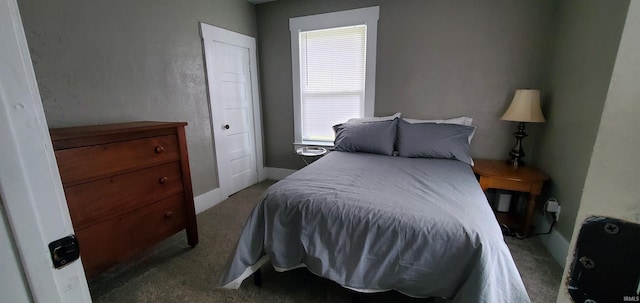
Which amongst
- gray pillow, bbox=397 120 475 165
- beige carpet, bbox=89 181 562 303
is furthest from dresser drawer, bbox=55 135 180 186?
gray pillow, bbox=397 120 475 165

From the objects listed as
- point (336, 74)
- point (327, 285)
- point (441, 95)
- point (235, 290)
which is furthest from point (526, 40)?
point (235, 290)

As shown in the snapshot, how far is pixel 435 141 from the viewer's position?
2393 millimetres

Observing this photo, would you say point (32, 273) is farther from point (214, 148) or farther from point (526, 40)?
point (526, 40)

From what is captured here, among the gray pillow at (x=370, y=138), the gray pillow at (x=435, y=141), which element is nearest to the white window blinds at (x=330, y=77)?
the gray pillow at (x=370, y=138)

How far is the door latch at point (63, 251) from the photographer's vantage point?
0.49 meters

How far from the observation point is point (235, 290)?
1.63 metres

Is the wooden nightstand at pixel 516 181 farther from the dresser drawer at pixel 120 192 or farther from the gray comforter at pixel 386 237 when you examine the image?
the dresser drawer at pixel 120 192

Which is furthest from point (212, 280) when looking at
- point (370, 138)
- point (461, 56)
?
point (461, 56)

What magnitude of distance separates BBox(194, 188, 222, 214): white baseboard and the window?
1248 millimetres

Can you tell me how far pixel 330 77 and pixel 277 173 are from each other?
5.13 ft

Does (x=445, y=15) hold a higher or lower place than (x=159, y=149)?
higher

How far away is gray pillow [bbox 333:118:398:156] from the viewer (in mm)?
2545

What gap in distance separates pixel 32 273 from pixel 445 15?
3215mm

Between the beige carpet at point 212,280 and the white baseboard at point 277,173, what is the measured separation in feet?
5.19
